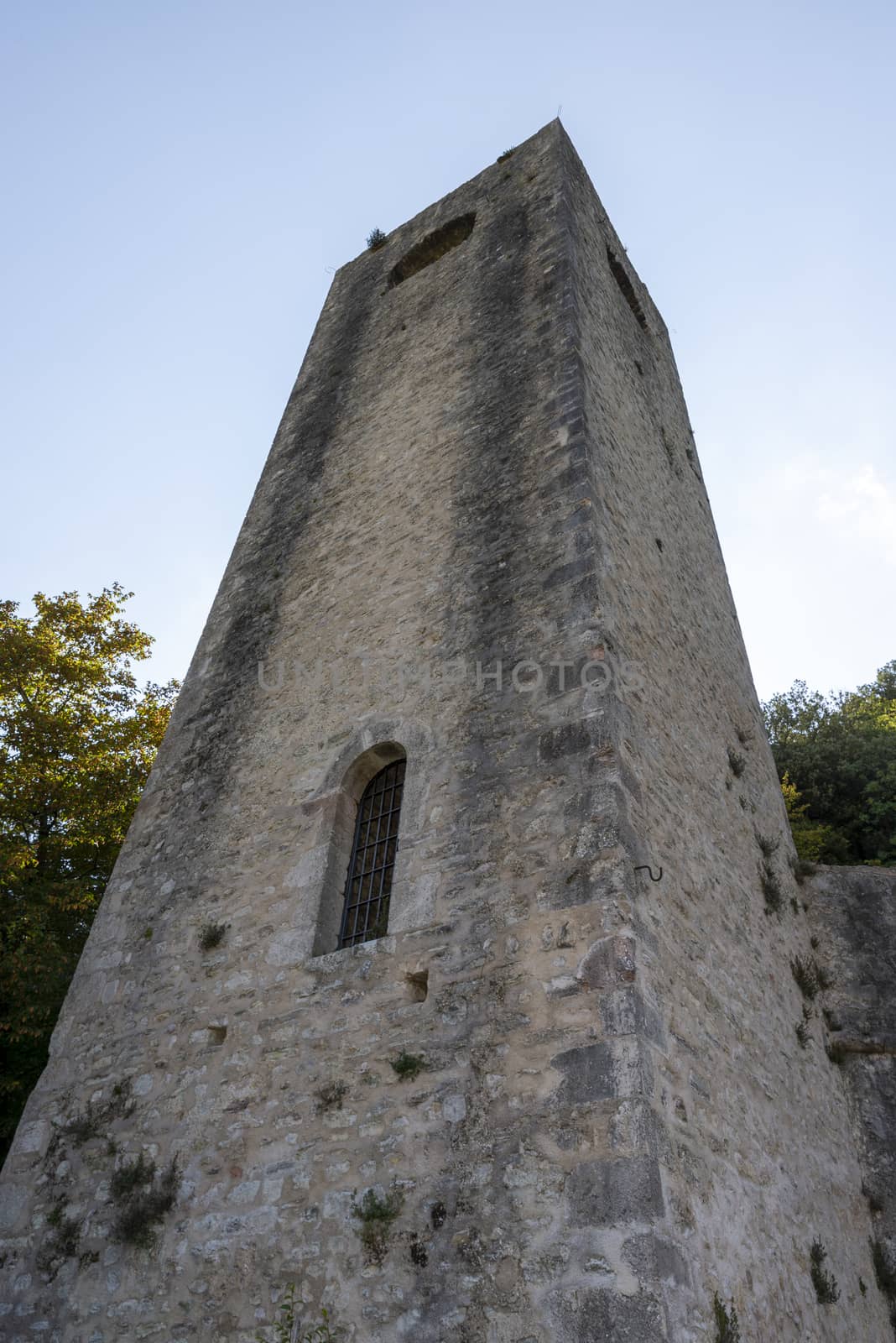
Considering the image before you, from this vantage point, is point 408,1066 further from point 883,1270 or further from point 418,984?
point 883,1270

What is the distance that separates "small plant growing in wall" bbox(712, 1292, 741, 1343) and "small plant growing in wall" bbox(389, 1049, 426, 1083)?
182 centimetres

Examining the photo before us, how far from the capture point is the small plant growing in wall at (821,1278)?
6242 mm

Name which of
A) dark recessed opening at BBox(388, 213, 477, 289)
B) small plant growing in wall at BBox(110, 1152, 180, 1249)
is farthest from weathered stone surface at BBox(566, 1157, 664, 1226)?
dark recessed opening at BBox(388, 213, 477, 289)

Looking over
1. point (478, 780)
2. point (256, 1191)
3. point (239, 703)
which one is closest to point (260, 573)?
point (239, 703)

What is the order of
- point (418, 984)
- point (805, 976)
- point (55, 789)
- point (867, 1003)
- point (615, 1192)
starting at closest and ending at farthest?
point (615, 1192) < point (418, 984) < point (805, 976) < point (867, 1003) < point (55, 789)

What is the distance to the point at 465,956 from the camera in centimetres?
582

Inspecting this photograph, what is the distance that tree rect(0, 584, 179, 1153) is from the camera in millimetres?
10430

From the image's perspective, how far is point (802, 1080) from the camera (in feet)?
24.5

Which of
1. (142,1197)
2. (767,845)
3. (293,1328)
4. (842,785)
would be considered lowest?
(293,1328)

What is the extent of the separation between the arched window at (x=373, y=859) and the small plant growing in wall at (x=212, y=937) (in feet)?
3.09

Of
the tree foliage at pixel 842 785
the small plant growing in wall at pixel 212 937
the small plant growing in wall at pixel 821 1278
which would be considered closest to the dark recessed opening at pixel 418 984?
the small plant growing in wall at pixel 212 937

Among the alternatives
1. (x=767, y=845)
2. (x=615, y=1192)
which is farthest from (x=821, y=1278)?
(x=767, y=845)

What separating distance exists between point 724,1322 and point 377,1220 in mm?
1763

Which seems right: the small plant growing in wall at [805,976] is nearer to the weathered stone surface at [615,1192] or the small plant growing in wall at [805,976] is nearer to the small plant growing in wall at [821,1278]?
the small plant growing in wall at [821,1278]
